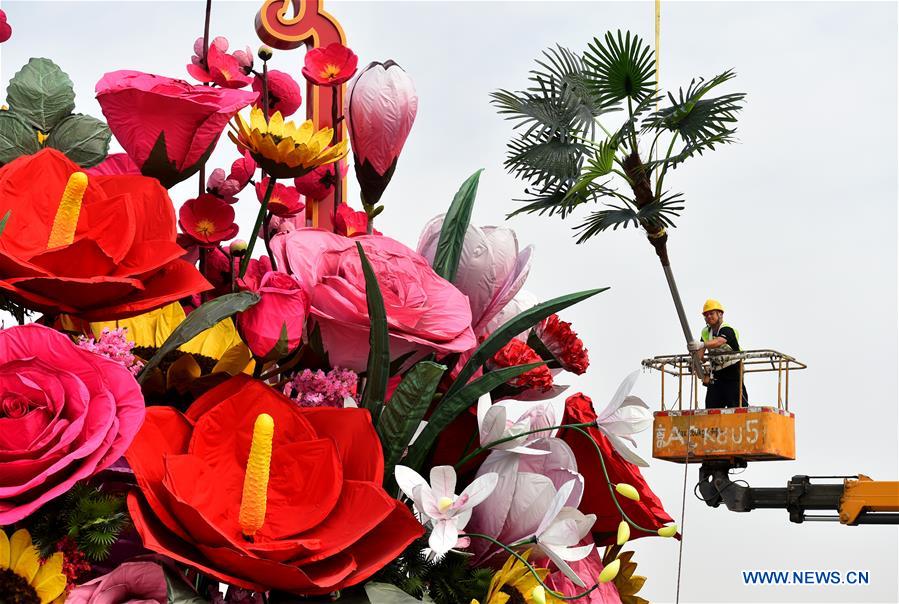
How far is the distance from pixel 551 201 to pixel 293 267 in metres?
0.88

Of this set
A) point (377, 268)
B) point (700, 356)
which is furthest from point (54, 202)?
point (700, 356)

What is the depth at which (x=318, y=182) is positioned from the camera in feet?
1.95

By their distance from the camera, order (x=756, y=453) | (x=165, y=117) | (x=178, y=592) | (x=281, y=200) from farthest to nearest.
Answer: (x=756, y=453) → (x=281, y=200) → (x=165, y=117) → (x=178, y=592)

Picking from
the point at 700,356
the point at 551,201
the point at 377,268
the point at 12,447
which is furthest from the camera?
the point at 700,356

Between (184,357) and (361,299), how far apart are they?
0.07 metres

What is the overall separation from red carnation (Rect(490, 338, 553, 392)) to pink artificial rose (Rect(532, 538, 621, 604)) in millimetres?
80

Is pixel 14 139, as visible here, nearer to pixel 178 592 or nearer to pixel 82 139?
pixel 82 139

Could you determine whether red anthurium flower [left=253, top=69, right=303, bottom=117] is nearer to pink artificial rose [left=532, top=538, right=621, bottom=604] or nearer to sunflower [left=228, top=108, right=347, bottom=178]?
sunflower [left=228, top=108, right=347, bottom=178]

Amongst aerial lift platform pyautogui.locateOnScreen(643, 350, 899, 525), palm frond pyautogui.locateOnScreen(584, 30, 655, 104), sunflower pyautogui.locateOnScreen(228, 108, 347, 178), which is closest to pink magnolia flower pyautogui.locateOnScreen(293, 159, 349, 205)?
sunflower pyautogui.locateOnScreen(228, 108, 347, 178)

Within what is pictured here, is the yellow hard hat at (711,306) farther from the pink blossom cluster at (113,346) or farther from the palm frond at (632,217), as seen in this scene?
the pink blossom cluster at (113,346)

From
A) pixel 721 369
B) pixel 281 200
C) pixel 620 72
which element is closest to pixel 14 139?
pixel 281 200

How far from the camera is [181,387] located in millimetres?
421

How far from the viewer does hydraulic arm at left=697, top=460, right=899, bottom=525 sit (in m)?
4.59

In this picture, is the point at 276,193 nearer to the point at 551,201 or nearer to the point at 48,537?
the point at 48,537
